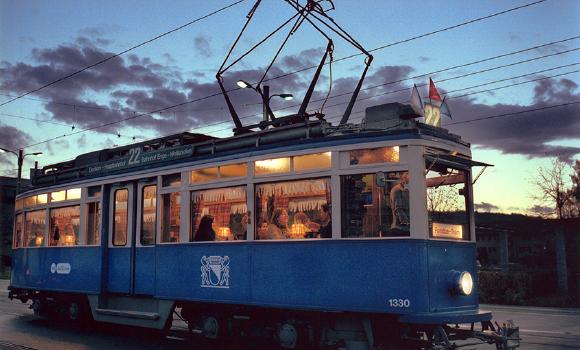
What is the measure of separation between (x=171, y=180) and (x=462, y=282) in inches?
204

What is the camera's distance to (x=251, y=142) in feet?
31.1

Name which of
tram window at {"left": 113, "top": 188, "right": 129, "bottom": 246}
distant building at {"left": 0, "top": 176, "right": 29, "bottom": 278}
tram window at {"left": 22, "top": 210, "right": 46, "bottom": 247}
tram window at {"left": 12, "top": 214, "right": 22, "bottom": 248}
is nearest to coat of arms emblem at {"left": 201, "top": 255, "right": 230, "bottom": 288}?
tram window at {"left": 113, "top": 188, "right": 129, "bottom": 246}

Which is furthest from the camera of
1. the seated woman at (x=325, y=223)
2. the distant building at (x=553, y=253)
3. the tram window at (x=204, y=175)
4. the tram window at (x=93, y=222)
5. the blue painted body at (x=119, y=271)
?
the distant building at (x=553, y=253)

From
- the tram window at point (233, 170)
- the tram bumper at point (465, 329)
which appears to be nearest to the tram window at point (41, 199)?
the tram window at point (233, 170)

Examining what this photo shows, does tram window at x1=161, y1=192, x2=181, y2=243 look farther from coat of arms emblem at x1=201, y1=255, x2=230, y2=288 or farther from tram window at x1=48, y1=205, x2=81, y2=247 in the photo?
tram window at x1=48, y1=205, x2=81, y2=247

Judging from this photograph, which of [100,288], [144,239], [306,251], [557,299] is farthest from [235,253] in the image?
[557,299]

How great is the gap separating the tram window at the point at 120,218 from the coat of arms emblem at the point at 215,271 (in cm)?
253

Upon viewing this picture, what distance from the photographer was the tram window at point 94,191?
12422 millimetres

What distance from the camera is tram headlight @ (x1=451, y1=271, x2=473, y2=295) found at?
7883 mm

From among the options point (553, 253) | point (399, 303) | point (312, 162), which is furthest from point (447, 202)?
point (553, 253)

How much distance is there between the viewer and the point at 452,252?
322 inches

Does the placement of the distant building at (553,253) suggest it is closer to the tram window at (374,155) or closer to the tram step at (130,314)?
the tram step at (130,314)

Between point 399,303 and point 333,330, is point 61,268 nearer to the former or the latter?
point 333,330

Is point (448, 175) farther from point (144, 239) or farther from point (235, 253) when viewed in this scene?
point (144, 239)
